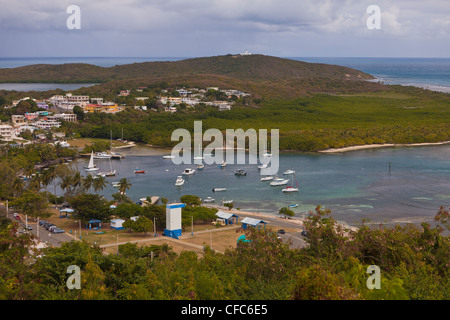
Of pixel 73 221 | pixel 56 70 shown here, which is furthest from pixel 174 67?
pixel 73 221

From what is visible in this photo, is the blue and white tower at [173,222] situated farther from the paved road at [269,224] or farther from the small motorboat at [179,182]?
the small motorboat at [179,182]

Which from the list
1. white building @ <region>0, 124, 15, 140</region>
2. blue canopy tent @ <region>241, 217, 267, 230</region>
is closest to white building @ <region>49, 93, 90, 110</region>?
white building @ <region>0, 124, 15, 140</region>

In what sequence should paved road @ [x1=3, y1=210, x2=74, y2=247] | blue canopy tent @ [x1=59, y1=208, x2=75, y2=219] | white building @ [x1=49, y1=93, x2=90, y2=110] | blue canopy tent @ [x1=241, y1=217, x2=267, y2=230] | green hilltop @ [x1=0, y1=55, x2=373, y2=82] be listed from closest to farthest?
paved road @ [x1=3, y1=210, x2=74, y2=247], blue canopy tent @ [x1=241, y1=217, x2=267, y2=230], blue canopy tent @ [x1=59, y1=208, x2=75, y2=219], white building @ [x1=49, y1=93, x2=90, y2=110], green hilltop @ [x1=0, y1=55, x2=373, y2=82]

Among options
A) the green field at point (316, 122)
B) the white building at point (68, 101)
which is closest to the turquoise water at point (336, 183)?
the green field at point (316, 122)

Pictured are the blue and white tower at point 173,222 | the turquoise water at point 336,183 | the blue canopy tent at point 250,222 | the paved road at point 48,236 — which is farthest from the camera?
the turquoise water at point 336,183

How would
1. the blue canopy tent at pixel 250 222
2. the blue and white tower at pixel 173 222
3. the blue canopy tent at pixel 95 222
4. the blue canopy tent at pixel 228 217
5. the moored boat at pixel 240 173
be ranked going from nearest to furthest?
the blue and white tower at pixel 173 222 < the blue canopy tent at pixel 250 222 < the blue canopy tent at pixel 95 222 < the blue canopy tent at pixel 228 217 < the moored boat at pixel 240 173

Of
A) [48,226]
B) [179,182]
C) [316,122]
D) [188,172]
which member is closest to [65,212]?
[48,226]

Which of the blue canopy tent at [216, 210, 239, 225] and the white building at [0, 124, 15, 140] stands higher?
the white building at [0, 124, 15, 140]

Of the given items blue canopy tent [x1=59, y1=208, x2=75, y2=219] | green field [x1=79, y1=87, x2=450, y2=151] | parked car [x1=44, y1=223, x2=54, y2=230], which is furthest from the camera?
green field [x1=79, y1=87, x2=450, y2=151]

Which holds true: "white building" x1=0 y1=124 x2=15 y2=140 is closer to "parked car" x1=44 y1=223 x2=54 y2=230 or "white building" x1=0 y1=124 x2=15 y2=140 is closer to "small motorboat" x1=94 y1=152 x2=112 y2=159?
"small motorboat" x1=94 y1=152 x2=112 y2=159
